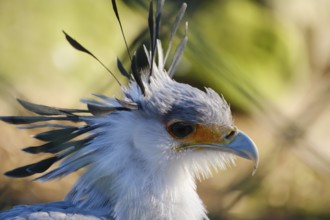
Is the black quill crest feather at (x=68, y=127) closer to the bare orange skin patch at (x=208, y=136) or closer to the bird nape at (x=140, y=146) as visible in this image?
the bird nape at (x=140, y=146)

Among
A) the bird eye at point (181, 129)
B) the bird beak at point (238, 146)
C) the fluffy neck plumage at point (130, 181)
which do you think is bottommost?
the fluffy neck plumage at point (130, 181)

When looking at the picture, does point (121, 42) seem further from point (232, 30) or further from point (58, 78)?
point (232, 30)

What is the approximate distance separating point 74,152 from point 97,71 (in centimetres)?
139

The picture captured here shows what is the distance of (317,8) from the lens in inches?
191

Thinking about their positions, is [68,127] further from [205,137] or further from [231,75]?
[231,75]

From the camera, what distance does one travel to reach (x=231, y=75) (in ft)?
10.6

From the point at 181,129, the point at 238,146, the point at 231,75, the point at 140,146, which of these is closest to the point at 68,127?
the point at 140,146

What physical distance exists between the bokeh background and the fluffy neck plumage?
0.69 m

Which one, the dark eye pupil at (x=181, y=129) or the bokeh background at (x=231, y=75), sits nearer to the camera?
the dark eye pupil at (x=181, y=129)

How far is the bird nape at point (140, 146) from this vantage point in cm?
218

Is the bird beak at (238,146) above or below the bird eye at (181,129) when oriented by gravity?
below

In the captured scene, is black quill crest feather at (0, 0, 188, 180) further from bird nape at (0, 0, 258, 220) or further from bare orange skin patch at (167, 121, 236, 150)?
bare orange skin patch at (167, 121, 236, 150)

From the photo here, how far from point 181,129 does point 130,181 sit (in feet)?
0.66

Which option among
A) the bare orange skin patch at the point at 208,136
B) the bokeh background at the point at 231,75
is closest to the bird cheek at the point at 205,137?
the bare orange skin patch at the point at 208,136
